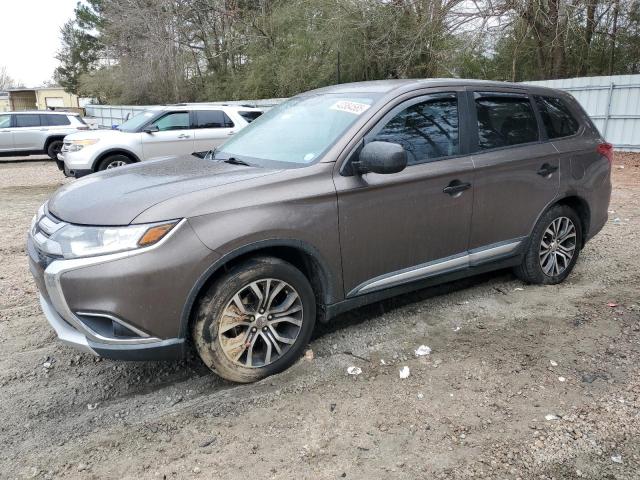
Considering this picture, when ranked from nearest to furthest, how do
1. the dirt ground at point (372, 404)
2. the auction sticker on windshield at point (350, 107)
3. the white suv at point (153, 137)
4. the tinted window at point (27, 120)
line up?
the dirt ground at point (372, 404) < the auction sticker on windshield at point (350, 107) < the white suv at point (153, 137) < the tinted window at point (27, 120)

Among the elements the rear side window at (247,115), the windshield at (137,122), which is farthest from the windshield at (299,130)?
the rear side window at (247,115)

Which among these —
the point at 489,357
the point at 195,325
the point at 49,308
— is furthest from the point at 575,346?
the point at 49,308

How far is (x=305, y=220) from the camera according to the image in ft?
10.1

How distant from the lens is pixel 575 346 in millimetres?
3572

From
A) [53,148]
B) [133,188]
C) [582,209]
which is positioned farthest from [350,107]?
[53,148]

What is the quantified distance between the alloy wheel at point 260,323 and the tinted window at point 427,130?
123 cm

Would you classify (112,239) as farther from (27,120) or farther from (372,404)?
(27,120)

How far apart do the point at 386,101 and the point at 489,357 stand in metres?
1.85

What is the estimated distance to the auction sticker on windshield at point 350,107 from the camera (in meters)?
3.47

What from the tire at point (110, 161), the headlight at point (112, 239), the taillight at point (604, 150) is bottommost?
the tire at point (110, 161)

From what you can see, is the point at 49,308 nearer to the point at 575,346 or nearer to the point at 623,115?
the point at 575,346

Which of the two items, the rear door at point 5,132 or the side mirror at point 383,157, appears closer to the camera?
the side mirror at point 383,157

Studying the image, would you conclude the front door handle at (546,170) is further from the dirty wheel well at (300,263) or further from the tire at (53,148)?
the tire at (53,148)

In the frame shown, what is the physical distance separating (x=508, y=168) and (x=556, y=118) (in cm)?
96
